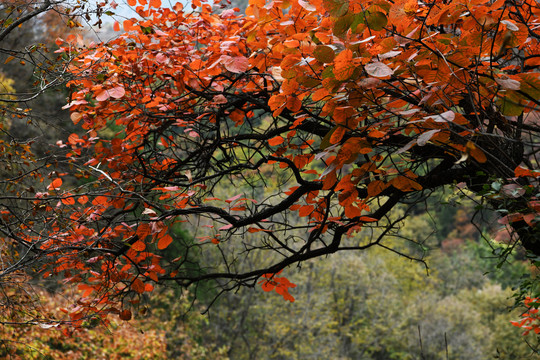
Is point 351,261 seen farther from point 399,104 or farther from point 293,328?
point 399,104

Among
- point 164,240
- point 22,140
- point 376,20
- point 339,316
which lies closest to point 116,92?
point 164,240

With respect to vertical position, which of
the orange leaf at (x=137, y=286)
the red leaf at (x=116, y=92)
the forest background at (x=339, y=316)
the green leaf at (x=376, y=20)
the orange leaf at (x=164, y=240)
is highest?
the green leaf at (x=376, y=20)

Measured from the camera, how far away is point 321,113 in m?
2.06

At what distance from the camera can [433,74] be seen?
1.89 meters

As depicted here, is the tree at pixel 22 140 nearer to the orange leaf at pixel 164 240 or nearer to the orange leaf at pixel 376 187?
the orange leaf at pixel 164 240

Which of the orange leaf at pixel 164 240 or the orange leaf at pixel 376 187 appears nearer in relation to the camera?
the orange leaf at pixel 376 187

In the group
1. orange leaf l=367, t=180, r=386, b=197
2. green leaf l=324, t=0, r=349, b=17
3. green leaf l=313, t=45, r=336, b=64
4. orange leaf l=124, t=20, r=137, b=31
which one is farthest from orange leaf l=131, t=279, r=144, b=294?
green leaf l=324, t=0, r=349, b=17

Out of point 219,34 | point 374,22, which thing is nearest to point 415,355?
point 219,34

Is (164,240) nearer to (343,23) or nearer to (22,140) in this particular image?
(343,23)

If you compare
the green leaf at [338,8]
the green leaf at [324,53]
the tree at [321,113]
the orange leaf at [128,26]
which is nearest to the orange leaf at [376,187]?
the tree at [321,113]

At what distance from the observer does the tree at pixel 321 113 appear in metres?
1.73

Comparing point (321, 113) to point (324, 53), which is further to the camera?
point (321, 113)

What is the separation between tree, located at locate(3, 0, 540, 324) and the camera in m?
1.73

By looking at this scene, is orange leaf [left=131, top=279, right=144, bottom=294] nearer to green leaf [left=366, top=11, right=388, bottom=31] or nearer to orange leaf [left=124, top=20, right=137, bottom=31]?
orange leaf [left=124, top=20, right=137, bottom=31]
